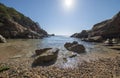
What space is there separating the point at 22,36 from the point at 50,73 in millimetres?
58246

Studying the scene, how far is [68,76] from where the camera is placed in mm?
10109

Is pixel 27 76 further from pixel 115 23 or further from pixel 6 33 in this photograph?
pixel 115 23

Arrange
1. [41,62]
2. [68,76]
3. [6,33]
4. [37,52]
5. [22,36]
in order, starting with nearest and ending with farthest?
[68,76] → [41,62] → [37,52] → [6,33] → [22,36]

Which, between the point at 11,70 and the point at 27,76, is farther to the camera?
the point at 11,70

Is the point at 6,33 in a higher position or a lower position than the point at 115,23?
lower

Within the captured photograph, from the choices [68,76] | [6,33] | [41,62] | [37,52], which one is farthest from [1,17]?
[68,76]

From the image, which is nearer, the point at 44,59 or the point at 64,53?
the point at 44,59

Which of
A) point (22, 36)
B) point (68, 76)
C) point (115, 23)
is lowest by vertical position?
point (68, 76)

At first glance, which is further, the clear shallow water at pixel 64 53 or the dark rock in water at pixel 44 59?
the clear shallow water at pixel 64 53

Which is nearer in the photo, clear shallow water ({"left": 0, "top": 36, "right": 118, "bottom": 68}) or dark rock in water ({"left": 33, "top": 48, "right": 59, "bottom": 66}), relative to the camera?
dark rock in water ({"left": 33, "top": 48, "right": 59, "bottom": 66})

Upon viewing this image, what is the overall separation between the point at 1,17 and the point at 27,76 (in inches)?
2603

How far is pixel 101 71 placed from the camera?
37.1 ft

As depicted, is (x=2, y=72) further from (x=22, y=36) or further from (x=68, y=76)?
(x=22, y=36)

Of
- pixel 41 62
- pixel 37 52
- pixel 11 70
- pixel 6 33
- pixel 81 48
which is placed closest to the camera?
pixel 11 70
